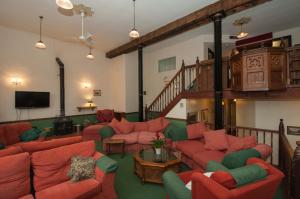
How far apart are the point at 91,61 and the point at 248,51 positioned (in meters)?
7.20

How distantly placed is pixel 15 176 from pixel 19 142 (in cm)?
334

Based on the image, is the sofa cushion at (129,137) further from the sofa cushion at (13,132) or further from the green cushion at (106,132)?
the sofa cushion at (13,132)

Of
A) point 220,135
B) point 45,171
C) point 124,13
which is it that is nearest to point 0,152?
point 45,171

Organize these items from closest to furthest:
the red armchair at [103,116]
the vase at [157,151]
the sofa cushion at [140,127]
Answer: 1. the vase at [157,151]
2. the sofa cushion at [140,127]
3. the red armchair at [103,116]

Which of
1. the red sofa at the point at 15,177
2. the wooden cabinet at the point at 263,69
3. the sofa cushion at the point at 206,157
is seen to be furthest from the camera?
the wooden cabinet at the point at 263,69

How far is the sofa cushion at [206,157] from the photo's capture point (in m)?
3.44

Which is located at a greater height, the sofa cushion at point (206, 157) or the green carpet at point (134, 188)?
the sofa cushion at point (206, 157)

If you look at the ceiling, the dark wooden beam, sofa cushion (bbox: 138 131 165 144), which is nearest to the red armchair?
the dark wooden beam

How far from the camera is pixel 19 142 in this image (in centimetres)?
504

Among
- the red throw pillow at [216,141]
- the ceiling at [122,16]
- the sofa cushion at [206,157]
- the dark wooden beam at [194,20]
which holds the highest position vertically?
the ceiling at [122,16]

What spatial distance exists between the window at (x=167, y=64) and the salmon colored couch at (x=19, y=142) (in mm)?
6533

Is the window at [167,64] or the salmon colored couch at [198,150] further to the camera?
the window at [167,64]

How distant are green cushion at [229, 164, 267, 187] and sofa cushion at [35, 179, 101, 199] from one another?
6.14 ft

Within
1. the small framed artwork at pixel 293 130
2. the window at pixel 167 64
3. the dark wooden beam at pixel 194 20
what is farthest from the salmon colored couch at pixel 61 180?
the window at pixel 167 64
